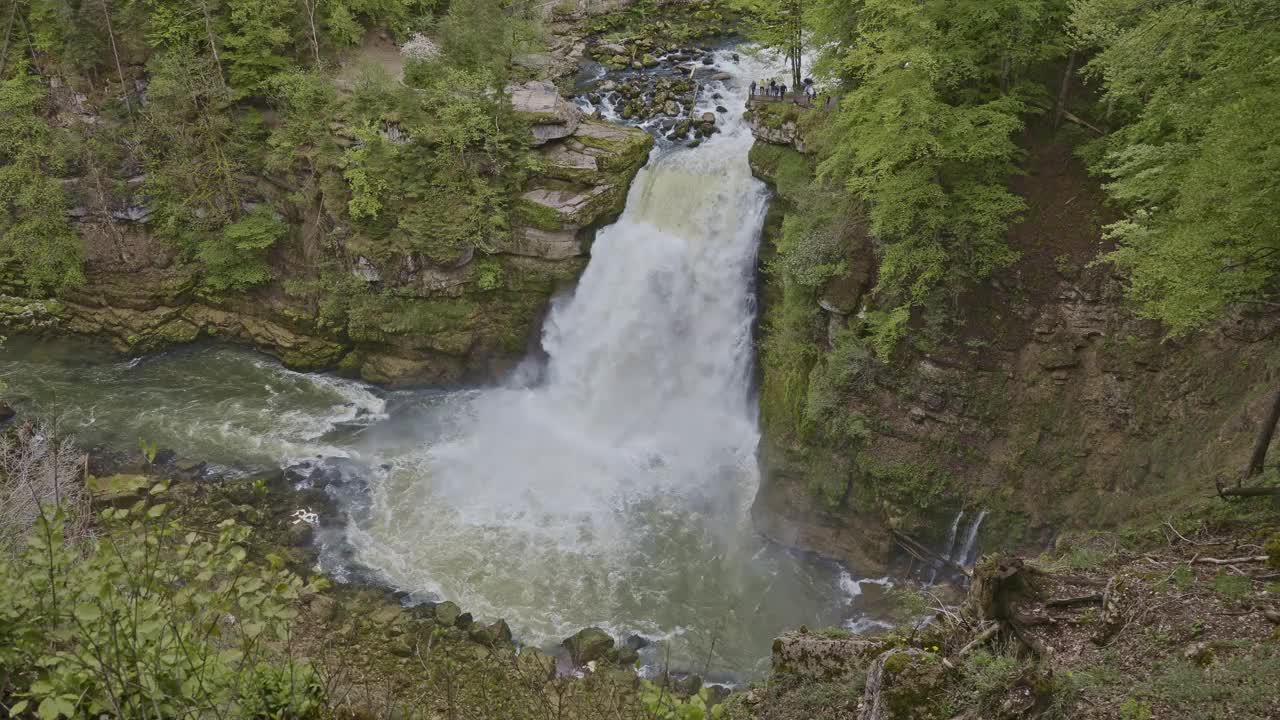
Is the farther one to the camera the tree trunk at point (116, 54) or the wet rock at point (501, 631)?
the tree trunk at point (116, 54)

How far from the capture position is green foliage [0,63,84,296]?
2445 centimetres

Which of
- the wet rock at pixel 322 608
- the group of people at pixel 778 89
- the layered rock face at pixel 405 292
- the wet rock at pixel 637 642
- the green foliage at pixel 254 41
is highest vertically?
the green foliage at pixel 254 41

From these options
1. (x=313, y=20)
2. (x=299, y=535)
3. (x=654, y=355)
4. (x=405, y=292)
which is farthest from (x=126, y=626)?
(x=313, y=20)

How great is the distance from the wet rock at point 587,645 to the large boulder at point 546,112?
13.9 metres

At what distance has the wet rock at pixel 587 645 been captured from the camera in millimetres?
15750

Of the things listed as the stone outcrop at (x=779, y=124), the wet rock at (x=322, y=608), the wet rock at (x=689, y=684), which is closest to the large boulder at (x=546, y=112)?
the stone outcrop at (x=779, y=124)

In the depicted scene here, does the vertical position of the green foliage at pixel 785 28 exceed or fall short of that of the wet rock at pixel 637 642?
it exceeds it

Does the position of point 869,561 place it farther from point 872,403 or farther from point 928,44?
point 928,44

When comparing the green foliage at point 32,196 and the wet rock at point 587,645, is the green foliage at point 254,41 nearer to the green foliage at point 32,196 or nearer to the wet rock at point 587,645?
the green foliage at point 32,196

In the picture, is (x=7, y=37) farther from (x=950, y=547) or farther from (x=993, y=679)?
(x=993, y=679)

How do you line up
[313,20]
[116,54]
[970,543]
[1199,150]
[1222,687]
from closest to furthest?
[1222,687]
[1199,150]
[970,543]
[116,54]
[313,20]

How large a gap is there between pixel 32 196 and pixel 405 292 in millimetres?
12255

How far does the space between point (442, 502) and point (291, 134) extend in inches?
504

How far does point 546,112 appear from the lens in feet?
74.5
